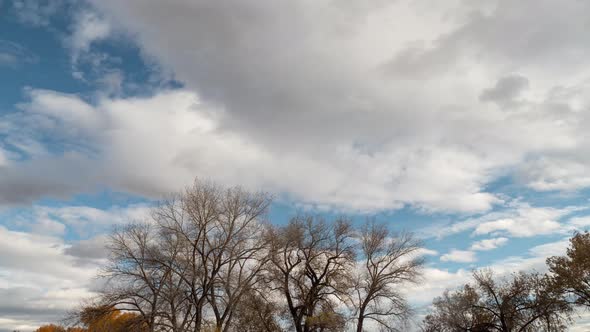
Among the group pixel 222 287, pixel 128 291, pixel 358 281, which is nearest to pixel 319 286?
pixel 358 281

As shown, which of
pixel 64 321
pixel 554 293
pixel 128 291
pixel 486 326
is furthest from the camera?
pixel 486 326

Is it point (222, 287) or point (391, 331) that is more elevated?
point (222, 287)

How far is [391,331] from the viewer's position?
3716cm

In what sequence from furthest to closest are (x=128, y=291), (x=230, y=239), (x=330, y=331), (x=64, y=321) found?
(x=330, y=331), (x=230, y=239), (x=128, y=291), (x=64, y=321)

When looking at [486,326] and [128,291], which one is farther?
[486,326]

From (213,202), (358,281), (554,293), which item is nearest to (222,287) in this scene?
(213,202)

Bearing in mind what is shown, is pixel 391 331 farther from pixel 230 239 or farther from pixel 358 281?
pixel 230 239

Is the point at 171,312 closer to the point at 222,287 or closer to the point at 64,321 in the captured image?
the point at 222,287

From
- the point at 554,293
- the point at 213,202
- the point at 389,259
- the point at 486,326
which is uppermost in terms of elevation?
the point at 213,202

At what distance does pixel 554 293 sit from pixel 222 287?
34901 millimetres

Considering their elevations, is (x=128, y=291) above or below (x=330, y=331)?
above

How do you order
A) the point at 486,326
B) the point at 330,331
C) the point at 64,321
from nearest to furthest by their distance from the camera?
1. the point at 64,321
2. the point at 330,331
3. the point at 486,326

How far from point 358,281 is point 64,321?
24.4m

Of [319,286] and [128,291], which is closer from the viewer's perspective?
[128,291]
